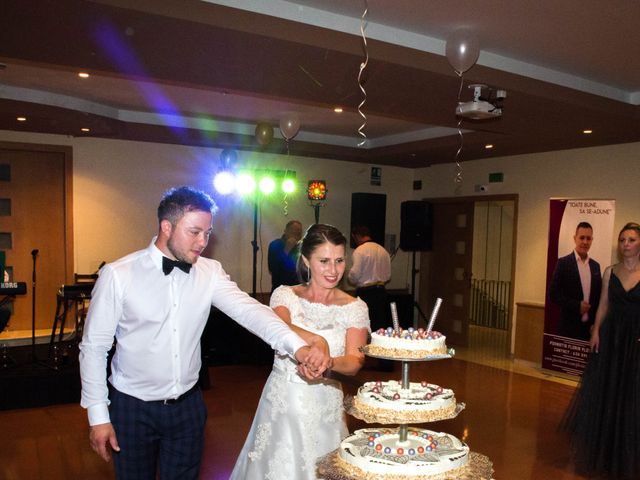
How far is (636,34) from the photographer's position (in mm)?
3873

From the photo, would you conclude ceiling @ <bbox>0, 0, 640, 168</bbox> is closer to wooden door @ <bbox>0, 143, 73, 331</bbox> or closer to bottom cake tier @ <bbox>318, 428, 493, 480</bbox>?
wooden door @ <bbox>0, 143, 73, 331</bbox>

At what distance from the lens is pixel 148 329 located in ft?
7.26

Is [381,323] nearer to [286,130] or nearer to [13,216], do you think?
[286,130]

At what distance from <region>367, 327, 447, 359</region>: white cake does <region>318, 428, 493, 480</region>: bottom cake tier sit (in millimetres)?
293

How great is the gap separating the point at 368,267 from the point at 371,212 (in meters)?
2.67

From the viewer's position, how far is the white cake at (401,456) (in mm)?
1763

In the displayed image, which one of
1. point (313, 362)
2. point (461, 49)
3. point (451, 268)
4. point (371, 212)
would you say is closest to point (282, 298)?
point (313, 362)

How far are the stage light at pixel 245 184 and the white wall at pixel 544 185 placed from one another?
3355 mm

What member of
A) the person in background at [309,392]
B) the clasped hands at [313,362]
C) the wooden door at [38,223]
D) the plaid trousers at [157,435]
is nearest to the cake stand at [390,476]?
the clasped hands at [313,362]

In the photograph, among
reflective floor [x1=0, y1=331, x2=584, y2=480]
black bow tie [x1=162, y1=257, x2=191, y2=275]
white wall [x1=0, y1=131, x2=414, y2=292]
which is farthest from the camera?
white wall [x1=0, y1=131, x2=414, y2=292]

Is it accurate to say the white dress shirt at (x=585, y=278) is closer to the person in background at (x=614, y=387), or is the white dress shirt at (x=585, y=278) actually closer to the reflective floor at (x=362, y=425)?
the reflective floor at (x=362, y=425)

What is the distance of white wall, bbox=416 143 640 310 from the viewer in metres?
6.77

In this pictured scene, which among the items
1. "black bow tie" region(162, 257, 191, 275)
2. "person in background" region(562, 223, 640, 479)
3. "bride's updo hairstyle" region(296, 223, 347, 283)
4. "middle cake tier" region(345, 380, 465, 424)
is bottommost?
"person in background" region(562, 223, 640, 479)

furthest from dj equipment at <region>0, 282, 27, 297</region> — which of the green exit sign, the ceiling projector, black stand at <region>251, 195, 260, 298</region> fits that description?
the green exit sign
